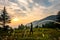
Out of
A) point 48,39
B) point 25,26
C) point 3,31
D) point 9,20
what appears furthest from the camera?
point 9,20

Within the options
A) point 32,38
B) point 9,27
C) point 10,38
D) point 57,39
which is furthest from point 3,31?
point 57,39

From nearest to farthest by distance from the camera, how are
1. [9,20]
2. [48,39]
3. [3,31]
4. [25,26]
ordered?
1. [48,39]
2. [3,31]
3. [25,26]
4. [9,20]

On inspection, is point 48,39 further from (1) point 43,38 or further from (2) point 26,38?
(2) point 26,38

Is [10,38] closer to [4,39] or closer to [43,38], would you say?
[4,39]

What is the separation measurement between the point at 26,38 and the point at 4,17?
1527cm

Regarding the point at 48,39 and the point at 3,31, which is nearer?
the point at 48,39

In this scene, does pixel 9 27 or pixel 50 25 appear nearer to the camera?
pixel 9 27

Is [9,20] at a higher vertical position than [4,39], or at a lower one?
higher

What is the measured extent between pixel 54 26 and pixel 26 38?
37.5 feet

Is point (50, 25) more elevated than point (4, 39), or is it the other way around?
point (50, 25)

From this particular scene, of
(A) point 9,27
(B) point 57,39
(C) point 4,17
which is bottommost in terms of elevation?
(B) point 57,39

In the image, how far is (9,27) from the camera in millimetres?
31047

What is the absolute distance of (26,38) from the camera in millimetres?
24688

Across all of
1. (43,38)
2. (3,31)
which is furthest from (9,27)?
(43,38)
